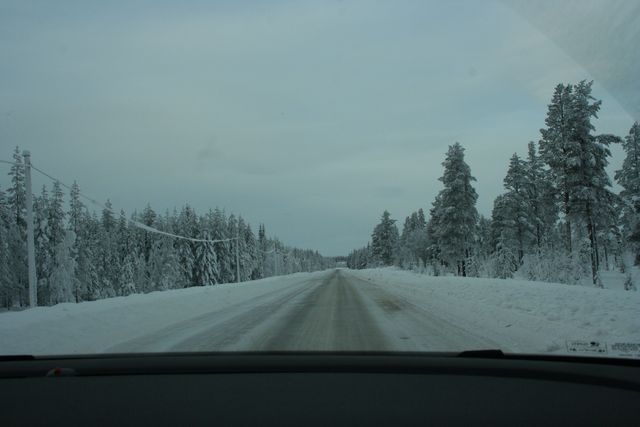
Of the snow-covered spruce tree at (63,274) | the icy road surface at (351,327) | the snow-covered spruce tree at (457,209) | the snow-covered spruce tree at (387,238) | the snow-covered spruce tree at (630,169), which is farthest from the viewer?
the snow-covered spruce tree at (387,238)

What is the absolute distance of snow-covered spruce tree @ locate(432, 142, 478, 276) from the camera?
156ft

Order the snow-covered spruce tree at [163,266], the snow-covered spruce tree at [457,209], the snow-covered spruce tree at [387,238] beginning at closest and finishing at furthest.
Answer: the snow-covered spruce tree at [457,209], the snow-covered spruce tree at [163,266], the snow-covered spruce tree at [387,238]

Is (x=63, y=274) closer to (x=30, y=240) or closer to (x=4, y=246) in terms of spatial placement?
(x=4, y=246)

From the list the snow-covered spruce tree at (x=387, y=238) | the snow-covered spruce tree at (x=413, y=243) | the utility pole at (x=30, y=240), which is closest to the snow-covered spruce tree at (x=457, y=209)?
the snow-covered spruce tree at (x=413, y=243)

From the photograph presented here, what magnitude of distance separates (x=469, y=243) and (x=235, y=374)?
1856 inches

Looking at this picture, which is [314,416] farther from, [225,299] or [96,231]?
[96,231]

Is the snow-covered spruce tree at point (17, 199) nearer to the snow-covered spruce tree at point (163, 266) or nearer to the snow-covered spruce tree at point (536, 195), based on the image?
the snow-covered spruce tree at point (163, 266)

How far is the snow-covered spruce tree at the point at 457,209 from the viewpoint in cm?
4747

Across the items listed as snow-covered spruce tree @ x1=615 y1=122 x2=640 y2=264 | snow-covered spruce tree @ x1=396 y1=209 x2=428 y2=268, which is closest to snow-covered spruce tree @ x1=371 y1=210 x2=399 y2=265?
snow-covered spruce tree @ x1=396 y1=209 x2=428 y2=268

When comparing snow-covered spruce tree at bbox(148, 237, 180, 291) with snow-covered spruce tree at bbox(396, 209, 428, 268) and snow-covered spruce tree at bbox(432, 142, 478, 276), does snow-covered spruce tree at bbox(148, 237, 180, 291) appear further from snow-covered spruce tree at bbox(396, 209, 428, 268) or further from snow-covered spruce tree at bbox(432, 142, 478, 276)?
snow-covered spruce tree at bbox(432, 142, 478, 276)

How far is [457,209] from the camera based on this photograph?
4769cm

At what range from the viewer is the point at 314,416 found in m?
2.52

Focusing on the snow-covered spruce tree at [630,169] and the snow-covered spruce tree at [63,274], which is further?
the snow-covered spruce tree at [63,274]

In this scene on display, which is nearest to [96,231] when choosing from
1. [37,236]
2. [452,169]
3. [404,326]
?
[37,236]
